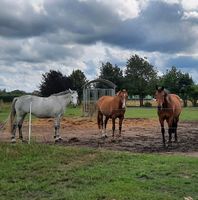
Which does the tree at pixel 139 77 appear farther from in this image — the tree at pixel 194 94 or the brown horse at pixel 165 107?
the brown horse at pixel 165 107

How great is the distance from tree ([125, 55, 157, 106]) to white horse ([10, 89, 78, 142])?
213 ft

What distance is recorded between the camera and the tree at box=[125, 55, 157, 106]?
8456 centimetres

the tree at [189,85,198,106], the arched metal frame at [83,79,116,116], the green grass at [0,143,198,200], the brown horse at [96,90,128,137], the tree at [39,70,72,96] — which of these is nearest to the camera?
the green grass at [0,143,198,200]

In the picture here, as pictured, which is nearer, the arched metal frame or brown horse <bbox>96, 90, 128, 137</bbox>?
brown horse <bbox>96, 90, 128, 137</bbox>

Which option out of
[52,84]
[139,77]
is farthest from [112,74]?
[52,84]

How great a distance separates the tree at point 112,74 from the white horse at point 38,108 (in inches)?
2720

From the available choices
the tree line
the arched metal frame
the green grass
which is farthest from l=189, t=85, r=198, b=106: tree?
the green grass

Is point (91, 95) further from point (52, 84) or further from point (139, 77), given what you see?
point (139, 77)

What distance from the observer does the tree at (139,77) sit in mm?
84562

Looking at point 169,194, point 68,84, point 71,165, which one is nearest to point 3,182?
point 71,165

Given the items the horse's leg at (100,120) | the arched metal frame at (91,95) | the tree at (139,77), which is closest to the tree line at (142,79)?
the tree at (139,77)

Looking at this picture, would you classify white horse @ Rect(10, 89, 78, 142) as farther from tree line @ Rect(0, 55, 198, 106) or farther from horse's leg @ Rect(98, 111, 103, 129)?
tree line @ Rect(0, 55, 198, 106)

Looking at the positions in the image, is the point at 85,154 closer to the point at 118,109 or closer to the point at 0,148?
the point at 0,148

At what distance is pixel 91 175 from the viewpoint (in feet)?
30.2
